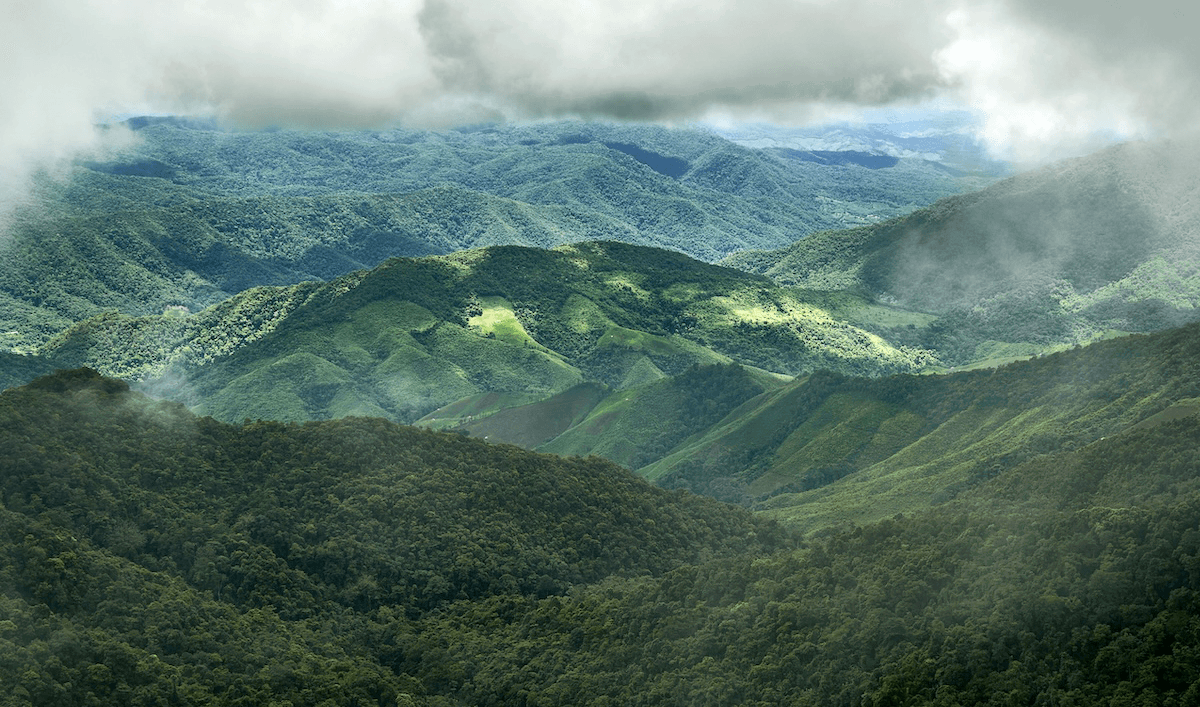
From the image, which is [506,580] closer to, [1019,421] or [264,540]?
[264,540]

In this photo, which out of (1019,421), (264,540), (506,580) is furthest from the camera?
(1019,421)

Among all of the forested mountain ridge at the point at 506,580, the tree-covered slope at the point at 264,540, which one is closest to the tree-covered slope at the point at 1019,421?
the tree-covered slope at the point at 264,540

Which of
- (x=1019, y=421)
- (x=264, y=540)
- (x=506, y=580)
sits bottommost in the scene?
(x=506, y=580)

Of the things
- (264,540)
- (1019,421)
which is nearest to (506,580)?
(264,540)

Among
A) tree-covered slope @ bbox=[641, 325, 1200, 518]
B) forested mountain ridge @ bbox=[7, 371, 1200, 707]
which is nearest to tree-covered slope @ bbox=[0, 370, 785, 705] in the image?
forested mountain ridge @ bbox=[7, 371, 1200, 707]

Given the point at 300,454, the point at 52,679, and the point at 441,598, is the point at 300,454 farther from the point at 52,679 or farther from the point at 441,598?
the point at 52,679

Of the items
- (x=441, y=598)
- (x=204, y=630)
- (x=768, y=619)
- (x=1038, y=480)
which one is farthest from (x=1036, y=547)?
(x=204, y=630)

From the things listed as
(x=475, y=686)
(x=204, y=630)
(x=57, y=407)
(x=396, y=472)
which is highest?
(x=57, y=407)

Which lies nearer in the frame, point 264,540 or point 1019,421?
point 264,540

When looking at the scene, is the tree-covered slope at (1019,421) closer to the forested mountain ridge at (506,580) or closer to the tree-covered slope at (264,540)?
the tree-covered slope at (264,540)

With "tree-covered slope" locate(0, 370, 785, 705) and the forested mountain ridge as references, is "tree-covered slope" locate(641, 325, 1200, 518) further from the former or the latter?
the forested mountain ridge
